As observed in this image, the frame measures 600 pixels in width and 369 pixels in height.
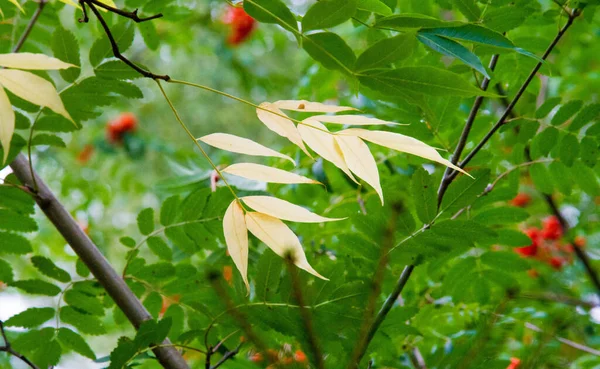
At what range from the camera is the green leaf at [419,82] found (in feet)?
1.40

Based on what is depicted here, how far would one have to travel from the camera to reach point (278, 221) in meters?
0.41

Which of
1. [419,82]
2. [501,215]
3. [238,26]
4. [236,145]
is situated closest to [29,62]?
[236,145]

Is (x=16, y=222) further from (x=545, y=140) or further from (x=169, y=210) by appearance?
(x=545, y=140)

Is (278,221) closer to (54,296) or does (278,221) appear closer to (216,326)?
(216,326)

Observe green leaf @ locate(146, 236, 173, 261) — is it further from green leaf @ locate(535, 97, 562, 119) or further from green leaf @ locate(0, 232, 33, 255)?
green leaf @ locate(535, 97, 562, 119)

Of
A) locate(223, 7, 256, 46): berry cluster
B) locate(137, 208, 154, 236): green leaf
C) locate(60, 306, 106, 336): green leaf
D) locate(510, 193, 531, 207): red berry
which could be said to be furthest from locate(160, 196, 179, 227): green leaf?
locate(223, 7, 256, 46): berry cluster

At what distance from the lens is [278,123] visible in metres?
0.44

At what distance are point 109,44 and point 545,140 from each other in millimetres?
456

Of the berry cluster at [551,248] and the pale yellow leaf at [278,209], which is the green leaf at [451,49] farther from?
the berry cluster at [551,248]

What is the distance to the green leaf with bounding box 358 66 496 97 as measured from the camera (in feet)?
1.40

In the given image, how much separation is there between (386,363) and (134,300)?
25 cm

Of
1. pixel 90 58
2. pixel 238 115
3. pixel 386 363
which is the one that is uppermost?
pixel 90 58

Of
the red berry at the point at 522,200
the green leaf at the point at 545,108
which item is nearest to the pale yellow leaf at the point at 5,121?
the green leaf at the point at 545,108

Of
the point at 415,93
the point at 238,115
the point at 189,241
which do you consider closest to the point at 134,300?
the point at 189,241
